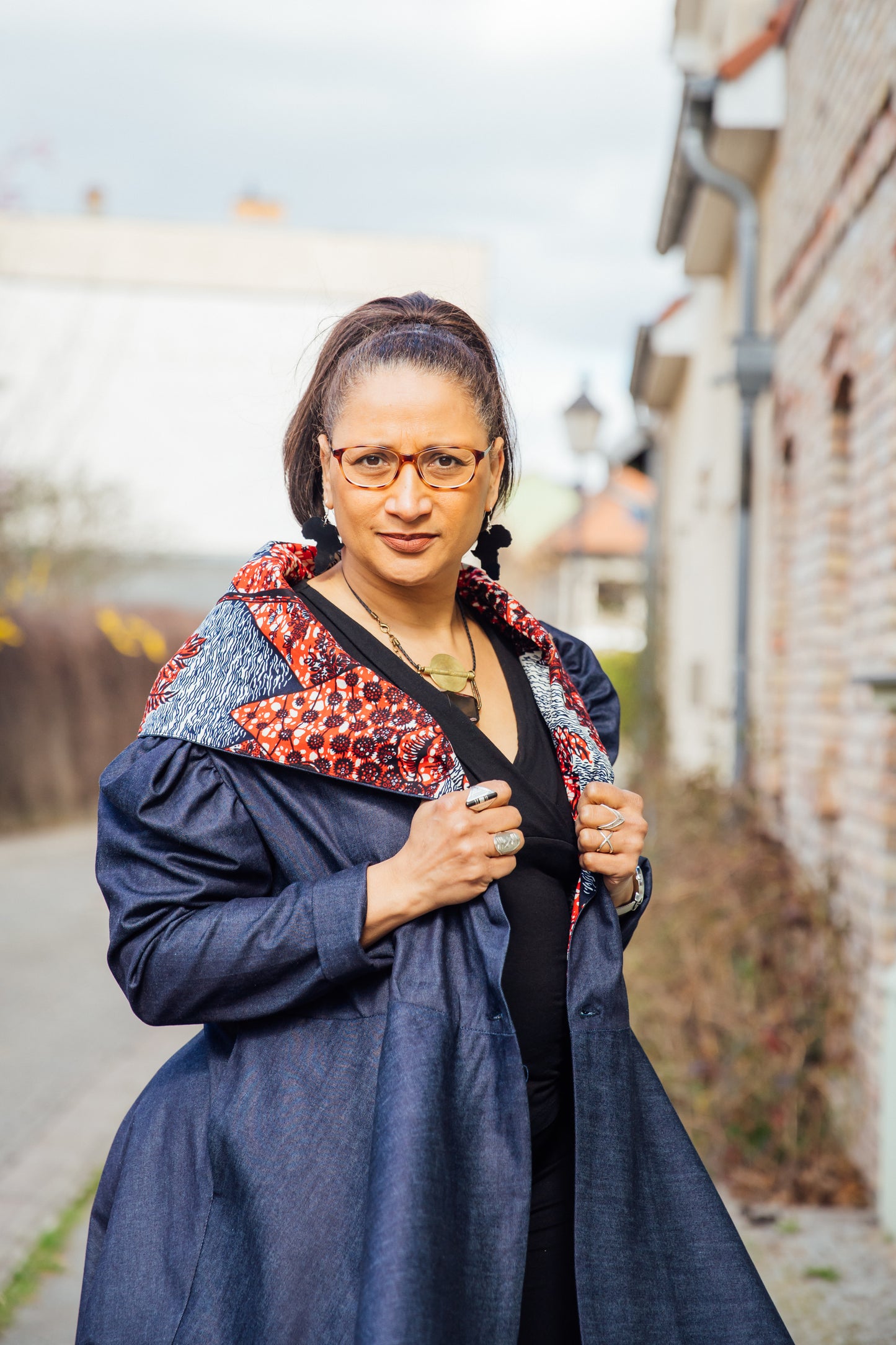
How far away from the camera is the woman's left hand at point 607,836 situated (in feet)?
6.14

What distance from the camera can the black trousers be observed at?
1.84 m

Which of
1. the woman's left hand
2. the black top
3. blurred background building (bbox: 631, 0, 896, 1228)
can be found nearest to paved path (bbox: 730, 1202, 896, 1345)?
blurred background building (bbox: 631, 0, 896, 1228)

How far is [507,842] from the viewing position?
1732 mm

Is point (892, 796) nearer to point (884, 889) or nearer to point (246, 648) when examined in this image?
point (884, 889)

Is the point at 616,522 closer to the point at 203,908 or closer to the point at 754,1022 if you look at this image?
the point at 754,1022

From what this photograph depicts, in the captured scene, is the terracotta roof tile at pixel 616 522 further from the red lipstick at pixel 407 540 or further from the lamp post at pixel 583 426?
the red lipstick at pixel 407 540

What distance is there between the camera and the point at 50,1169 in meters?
4.87

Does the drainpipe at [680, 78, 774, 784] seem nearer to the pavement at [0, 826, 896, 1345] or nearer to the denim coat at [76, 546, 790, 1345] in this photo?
the pavement at [0, 826, 896, 1345]

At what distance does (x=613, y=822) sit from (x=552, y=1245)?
1.95 ft

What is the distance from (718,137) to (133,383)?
2081 centimetres

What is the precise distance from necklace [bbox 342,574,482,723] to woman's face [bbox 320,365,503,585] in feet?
0.29

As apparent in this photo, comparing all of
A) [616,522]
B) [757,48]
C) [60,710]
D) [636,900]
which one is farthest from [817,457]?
[616,522]

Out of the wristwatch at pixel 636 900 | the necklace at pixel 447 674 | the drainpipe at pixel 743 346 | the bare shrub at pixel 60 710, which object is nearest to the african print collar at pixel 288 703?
the necklace at pixel 447 674

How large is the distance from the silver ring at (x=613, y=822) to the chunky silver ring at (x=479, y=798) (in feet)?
0.76
